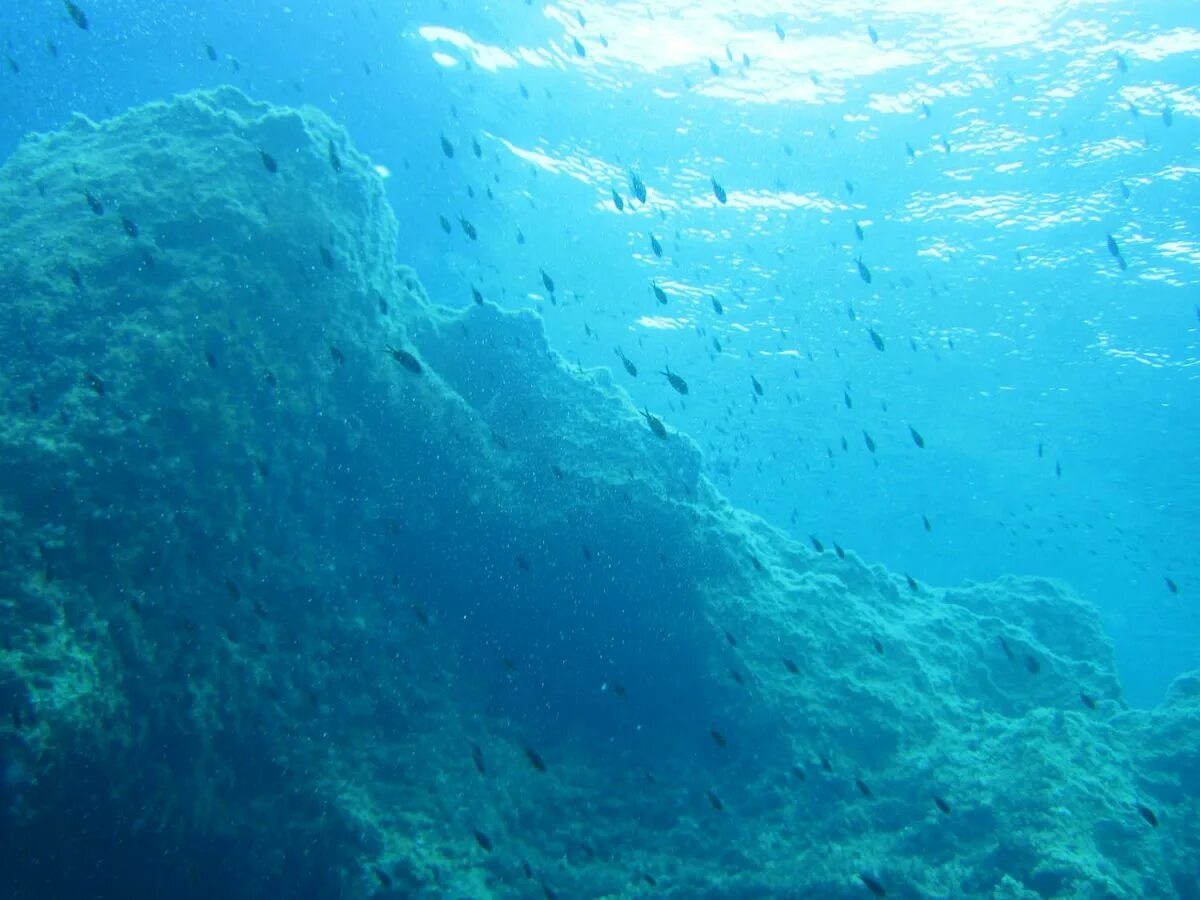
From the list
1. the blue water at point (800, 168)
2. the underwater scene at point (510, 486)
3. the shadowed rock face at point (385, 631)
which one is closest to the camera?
the shadowed rock face at point (385, 631)

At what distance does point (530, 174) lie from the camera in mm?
23062

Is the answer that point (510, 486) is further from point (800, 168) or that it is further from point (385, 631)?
point (800, 168)

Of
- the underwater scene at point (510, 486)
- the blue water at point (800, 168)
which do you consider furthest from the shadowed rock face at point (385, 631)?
the blue water at point (800, 168)

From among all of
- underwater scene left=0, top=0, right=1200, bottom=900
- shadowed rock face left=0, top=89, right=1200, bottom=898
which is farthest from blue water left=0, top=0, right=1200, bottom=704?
shadowed rock face left=0, top=89, right=1200, bottom=898

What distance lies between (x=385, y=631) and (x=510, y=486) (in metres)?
3.61

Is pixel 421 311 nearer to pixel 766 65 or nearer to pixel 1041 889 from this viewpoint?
pixel 766 65

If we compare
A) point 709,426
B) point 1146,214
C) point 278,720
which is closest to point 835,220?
point 1146,214

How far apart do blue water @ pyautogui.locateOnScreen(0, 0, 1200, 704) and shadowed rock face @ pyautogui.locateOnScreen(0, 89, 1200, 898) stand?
15.7ft

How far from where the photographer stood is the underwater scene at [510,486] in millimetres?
8758

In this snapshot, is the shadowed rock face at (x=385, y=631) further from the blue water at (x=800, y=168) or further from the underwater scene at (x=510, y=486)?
the blue water at (x=800, y=168)

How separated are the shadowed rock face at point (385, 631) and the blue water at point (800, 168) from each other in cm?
478

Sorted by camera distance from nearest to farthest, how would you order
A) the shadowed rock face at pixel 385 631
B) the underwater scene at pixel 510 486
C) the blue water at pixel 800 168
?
the shadowed rock face at pixel 385 631
the underwater scene at pixel 510 486
the blue water at pixel 800 168

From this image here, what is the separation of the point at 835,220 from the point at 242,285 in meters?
18.7

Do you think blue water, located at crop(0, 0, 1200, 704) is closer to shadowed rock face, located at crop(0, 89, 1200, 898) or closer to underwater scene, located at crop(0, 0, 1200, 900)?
underwater scene, located at crop(0, 0, 1200, 900)
